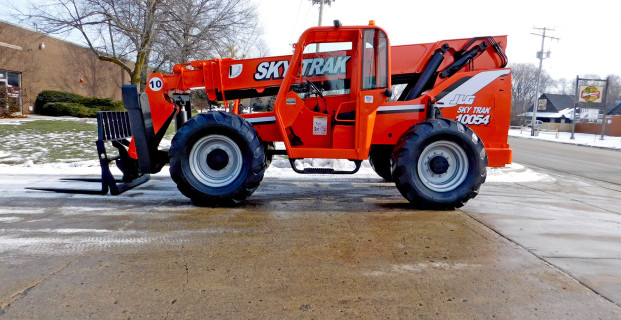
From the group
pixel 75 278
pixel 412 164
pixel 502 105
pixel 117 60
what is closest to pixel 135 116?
pixel 75 278

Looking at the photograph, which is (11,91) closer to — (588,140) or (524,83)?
(588,140)

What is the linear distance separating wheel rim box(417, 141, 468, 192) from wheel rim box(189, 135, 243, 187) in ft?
8.31

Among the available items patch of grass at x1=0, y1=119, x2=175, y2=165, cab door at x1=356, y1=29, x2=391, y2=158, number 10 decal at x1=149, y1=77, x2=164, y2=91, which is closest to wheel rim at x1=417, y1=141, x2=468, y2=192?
cab door at x1=356, y1=29, x2=391, y2=158

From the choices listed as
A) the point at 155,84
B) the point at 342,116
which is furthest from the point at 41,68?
the point at 342,116

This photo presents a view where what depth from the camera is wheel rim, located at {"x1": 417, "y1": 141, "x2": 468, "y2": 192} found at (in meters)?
5.24

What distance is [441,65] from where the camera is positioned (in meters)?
5.77

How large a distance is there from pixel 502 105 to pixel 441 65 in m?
1.05

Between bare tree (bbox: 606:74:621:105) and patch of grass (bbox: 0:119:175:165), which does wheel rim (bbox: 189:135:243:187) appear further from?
bare tree (bbox: 606:74:621:105)

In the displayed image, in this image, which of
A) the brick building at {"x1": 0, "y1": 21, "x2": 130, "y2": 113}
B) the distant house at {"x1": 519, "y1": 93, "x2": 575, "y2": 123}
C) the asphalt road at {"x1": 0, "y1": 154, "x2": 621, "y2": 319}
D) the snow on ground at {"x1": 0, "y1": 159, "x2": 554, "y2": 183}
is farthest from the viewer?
the distant house at {"x1": 519, "y1": 93, "x2": 575, "y2": 123}

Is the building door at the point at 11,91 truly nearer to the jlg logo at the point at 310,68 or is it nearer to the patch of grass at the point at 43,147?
the patch of grass at the point at 43,147

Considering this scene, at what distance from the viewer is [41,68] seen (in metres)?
27.7

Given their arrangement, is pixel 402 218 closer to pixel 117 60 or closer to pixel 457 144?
pixel 457 144

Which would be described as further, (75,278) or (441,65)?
(441,65)

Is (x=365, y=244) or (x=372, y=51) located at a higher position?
(x=372, y=51)
